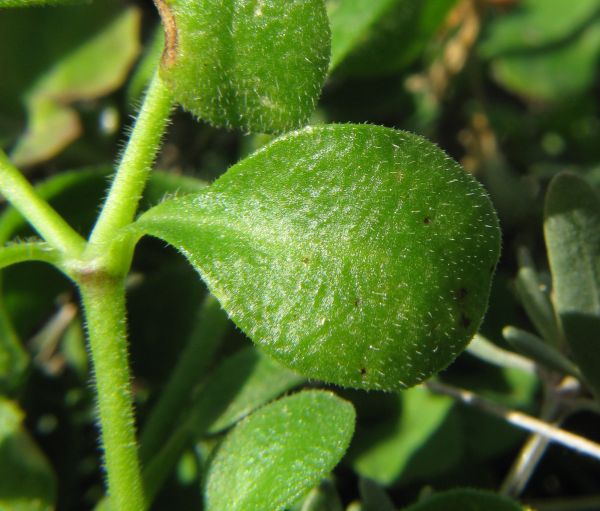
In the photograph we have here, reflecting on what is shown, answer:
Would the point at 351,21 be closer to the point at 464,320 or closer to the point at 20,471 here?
the point at 464,320

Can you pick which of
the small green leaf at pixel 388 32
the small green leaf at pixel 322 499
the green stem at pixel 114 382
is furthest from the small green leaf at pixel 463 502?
the small green leaf at pixel 388 32

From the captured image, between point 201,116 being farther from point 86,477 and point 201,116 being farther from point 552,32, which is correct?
point 552,32

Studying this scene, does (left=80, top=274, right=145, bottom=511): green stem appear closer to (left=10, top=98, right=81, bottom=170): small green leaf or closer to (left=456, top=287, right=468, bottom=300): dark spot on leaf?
(left=456, top=287, right=468, bottom=300): dark spot on leaf

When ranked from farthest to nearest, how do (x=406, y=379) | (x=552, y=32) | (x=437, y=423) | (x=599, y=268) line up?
(x=552, y=32) < (x=437, y=423) < (x=599, y=268) < (x=406, y=379)

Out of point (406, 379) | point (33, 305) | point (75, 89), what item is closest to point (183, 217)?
point (406, 379)

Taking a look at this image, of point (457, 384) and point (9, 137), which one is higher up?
point (9, 137)

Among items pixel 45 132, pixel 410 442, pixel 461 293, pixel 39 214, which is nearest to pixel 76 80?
pixel 45 132
